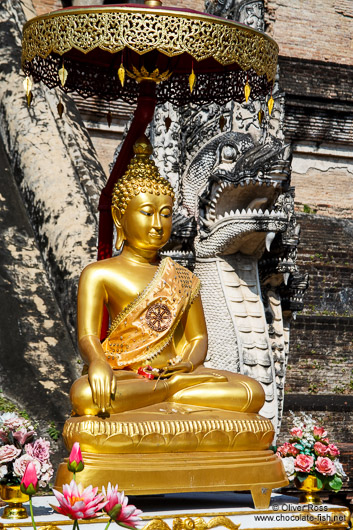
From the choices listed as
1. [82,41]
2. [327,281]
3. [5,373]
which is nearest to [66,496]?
[82,41]

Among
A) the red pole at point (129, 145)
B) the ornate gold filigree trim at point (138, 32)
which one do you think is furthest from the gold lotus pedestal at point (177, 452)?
the ornate gold filigree trim at point (138, 32)

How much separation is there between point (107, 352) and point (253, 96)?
173 cm

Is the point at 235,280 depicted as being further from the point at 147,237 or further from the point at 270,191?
the point at 147,237

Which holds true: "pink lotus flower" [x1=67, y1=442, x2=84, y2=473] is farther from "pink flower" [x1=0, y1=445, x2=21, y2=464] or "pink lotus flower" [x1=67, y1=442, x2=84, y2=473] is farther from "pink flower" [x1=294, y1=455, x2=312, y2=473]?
"pink flower" [x1=294, y1=455, x2=312, y2=473]

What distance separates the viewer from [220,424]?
4.27 m

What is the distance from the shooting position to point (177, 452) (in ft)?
13.7

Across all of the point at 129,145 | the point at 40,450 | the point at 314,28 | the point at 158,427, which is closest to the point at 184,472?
the point at 158,427

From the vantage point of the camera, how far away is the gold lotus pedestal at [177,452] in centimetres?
402

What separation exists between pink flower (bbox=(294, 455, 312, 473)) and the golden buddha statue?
0.51ft

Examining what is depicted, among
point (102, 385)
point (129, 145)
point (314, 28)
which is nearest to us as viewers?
point (102, 385)

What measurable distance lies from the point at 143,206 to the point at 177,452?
1.15 metres

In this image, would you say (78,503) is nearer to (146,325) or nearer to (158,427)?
(158,427)

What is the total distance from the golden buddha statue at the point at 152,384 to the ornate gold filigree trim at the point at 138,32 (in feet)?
1.79

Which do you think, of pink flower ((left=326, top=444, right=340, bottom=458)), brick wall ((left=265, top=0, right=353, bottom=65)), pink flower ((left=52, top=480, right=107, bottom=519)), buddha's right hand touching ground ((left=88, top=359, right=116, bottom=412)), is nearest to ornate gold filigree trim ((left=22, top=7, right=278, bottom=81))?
buddha's right hand touching ground ((left=88, top=359, right=116, bottom=412))
